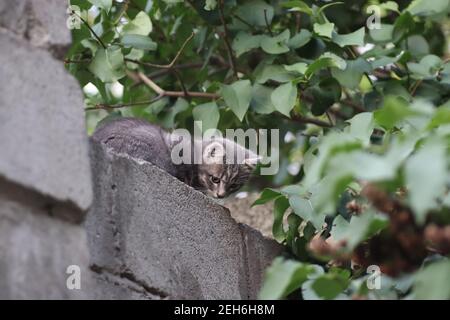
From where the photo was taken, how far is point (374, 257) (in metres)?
2.17

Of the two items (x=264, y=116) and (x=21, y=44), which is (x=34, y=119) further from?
(x=264, y=116)

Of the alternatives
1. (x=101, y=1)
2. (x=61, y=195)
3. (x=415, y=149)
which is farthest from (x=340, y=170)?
(x=101, y=1)

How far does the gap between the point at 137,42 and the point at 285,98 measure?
0.66 m

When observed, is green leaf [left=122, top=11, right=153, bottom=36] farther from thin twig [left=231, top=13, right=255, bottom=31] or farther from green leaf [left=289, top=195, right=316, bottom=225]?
green leaf [left=289, top=195, right=316, bottom=225]

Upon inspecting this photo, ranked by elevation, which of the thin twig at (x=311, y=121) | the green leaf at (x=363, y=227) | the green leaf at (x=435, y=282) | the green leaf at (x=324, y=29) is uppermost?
the green leaf at (x=324, y=29)

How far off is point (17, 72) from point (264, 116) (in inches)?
75.8

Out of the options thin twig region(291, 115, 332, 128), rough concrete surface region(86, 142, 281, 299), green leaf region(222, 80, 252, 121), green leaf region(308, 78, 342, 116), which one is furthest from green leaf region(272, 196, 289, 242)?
thin twig region(291, 115, 332, 128)

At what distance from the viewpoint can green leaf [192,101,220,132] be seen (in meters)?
3.71

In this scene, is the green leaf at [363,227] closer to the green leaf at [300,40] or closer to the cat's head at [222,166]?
the green leaf at [300,40]

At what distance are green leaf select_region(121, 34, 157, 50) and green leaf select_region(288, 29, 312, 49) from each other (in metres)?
0.58

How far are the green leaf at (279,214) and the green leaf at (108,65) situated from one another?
857 millimetres

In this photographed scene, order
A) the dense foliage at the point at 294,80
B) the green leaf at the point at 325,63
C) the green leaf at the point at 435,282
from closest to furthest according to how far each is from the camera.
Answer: the green leaf at the point at 435,282, the dense foliage at the point at 294,80, the green leaf at the point at 325,63

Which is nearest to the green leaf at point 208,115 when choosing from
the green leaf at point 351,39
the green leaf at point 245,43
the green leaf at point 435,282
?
the green leaf at point 245,43

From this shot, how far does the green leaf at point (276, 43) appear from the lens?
145 inches
